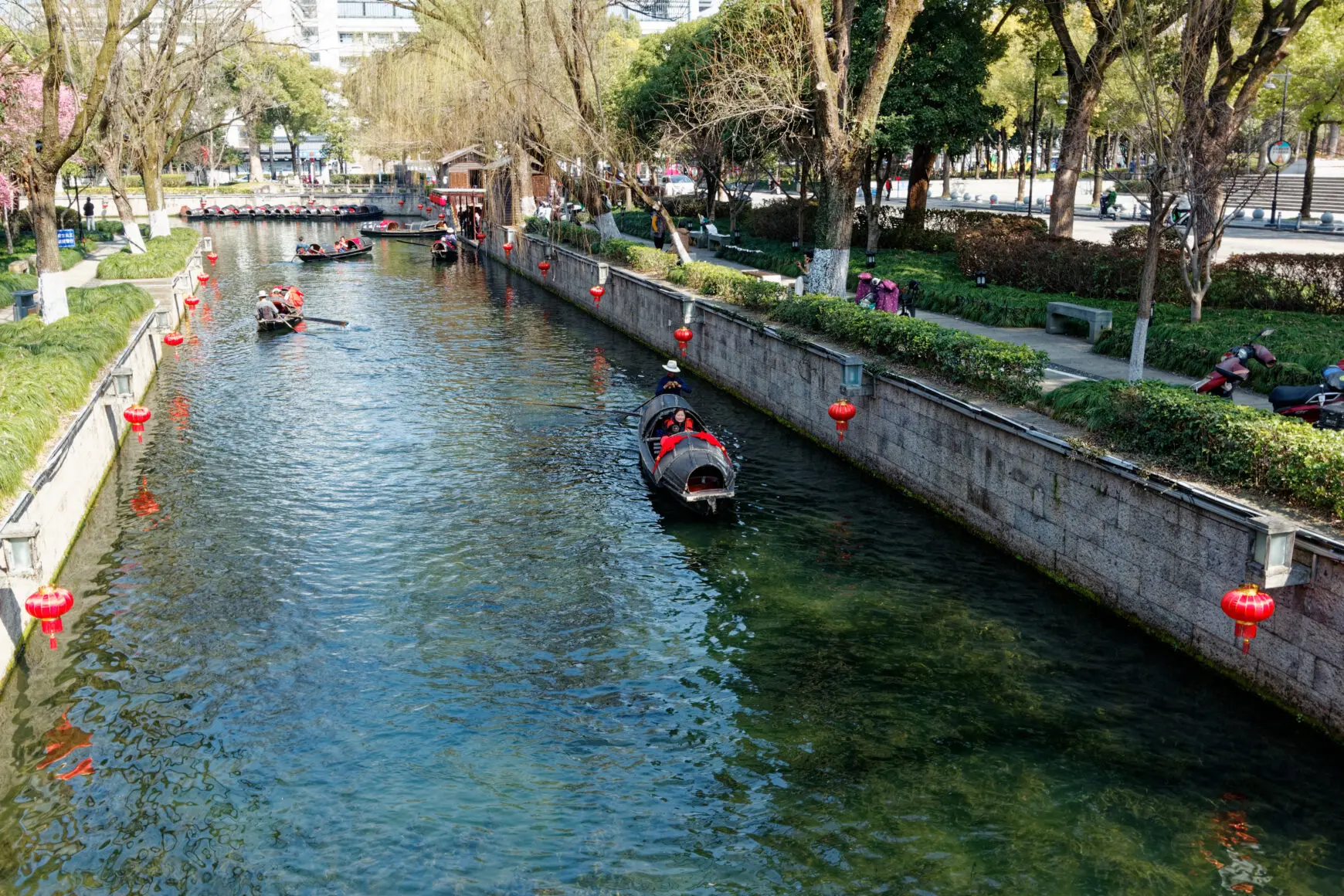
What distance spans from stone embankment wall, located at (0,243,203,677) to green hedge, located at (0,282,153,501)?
288 mm

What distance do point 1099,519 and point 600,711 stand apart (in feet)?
25.6

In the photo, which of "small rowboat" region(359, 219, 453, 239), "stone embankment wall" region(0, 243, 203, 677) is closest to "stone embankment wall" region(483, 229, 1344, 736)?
"stone embankment wall" region(0, 243, 203, 677)

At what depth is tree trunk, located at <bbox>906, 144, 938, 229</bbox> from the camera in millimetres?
42812

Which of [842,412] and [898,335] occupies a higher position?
[898,335]

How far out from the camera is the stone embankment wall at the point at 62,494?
13.9m

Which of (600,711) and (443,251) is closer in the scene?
(600,711)

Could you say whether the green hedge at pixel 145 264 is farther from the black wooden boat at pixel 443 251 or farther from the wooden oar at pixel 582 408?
the wooden oar at pixel 582 408

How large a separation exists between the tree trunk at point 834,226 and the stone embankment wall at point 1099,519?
3.02 meters

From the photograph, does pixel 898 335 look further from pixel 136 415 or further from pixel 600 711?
pixel 136 415

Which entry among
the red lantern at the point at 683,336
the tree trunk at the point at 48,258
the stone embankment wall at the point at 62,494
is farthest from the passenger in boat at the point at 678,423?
the tree trunk at the point at 48,258

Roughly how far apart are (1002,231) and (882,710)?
87.0 feet

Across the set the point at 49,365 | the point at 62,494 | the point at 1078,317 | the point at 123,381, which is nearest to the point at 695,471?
the point at 62,494

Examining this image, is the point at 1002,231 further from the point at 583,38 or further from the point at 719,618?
the point at 719,618

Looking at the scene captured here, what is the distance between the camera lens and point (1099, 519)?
1617 centimetres
